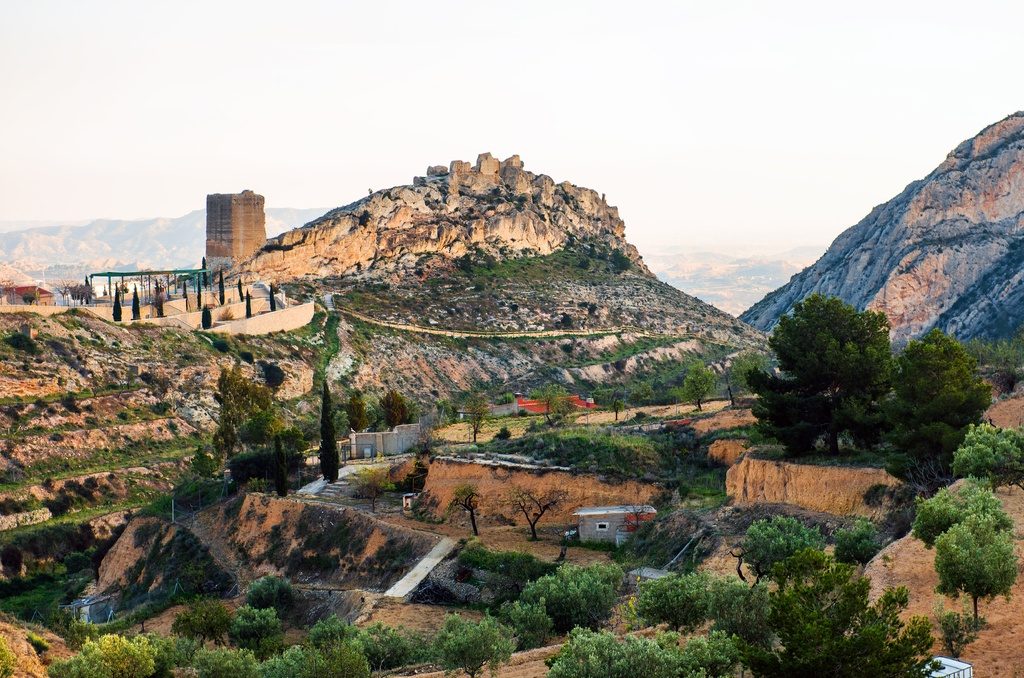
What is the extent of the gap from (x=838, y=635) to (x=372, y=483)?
33409mm

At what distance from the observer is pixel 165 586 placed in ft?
149

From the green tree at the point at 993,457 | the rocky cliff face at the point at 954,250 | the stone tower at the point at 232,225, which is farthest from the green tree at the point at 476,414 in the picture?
the stone tower at the point at 232,225

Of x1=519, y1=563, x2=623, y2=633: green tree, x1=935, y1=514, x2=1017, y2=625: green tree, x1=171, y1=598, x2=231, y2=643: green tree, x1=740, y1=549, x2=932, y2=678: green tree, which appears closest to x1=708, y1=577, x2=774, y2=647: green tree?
x1=935, y1=514, x2=1017, y2=625: green tree

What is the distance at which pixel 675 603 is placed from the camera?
24484 millimetres

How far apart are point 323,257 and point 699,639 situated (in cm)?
8996

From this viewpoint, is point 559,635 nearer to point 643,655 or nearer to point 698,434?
point 643,655

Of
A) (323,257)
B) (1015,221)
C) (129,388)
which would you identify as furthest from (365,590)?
(1015,221)

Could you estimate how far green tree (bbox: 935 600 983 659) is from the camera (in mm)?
19641

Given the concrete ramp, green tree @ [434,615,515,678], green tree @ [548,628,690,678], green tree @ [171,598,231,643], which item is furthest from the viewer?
the concrete ramp

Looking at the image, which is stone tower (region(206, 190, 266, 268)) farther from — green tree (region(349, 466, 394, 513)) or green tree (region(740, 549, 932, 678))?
green tree (region(740, 549, 932, 678))

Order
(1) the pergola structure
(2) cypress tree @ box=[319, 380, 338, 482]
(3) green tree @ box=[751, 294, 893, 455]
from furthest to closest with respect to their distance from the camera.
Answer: (1) the pergola structure → (2) cypress tree @ box=[319, 380, 338, 482] → (3) green tree @ box=[751, 294, 893, 455]

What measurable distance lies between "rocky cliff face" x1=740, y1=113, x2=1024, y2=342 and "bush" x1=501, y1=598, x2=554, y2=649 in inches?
2843

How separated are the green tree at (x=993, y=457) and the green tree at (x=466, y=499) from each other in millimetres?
19714

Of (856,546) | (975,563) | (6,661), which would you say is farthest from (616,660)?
(6,661)
